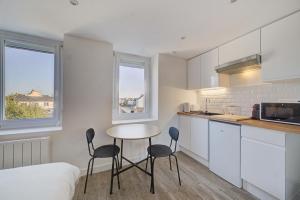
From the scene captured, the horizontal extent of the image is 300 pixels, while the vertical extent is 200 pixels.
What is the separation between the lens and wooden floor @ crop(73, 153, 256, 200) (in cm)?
175

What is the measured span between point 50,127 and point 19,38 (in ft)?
4.92

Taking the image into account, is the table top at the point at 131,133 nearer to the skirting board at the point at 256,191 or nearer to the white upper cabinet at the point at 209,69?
the skirting board at the point at 256,191

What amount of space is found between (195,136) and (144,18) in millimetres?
2288

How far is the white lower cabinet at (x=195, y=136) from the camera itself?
2541mm

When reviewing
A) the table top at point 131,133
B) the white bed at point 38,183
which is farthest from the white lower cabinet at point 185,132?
the white bed at point 38,183

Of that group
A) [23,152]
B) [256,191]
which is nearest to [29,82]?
[23,152]

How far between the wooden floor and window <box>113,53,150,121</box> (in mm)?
1211

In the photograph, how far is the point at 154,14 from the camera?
167cm

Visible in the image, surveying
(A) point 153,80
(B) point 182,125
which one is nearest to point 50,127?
(A) point 153,80

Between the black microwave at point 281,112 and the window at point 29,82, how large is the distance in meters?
3.28

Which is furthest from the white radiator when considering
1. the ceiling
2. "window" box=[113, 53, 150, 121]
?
the ceiling

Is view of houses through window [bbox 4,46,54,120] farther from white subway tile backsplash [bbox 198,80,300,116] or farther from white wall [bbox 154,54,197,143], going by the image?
white subway tile backsplash [bbox 198,80,300,116]

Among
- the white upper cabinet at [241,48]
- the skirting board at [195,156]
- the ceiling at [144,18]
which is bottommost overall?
the skirting board at [195,156]

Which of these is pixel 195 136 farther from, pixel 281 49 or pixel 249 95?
pixel 281 49
